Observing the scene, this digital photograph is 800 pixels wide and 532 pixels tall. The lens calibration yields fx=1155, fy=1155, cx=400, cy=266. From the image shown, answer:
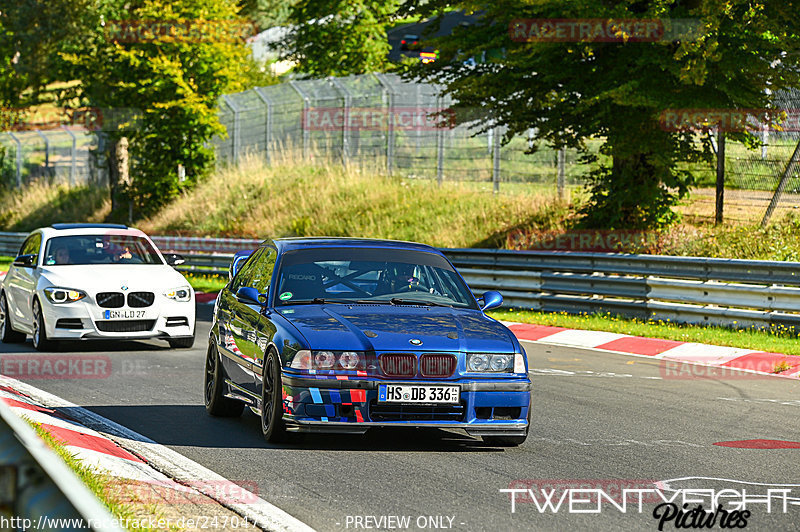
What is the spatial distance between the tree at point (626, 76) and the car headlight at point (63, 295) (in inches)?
320

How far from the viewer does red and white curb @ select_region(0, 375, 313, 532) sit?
20.2 feet

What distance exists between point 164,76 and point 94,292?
23.8 meters

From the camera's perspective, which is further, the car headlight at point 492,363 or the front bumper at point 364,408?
the car headlight at point 492,363

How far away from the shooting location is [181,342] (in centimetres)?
1511

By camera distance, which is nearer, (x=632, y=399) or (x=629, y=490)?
(x=629, y=490)

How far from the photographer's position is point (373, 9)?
45781 mm

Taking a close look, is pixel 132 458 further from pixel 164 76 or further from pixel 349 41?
pixel 349 41

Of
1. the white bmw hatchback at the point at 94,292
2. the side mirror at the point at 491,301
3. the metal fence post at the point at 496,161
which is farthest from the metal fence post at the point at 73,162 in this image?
the side mirror at the point at 491,301

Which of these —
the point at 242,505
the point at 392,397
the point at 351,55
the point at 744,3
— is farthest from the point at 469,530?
the point at 351,55

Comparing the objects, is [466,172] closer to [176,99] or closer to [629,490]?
[176,99]

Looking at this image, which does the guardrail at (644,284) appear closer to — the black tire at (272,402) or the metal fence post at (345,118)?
the black tire at (272,402)

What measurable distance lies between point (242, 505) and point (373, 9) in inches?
1620

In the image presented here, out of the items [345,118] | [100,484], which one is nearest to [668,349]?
[100,484]

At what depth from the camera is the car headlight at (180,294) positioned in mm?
14727
